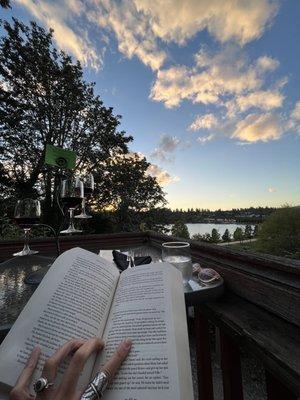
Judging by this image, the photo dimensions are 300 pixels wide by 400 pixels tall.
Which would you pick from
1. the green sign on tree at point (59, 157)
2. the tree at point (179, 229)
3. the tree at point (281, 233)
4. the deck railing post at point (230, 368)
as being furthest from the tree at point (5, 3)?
the tree at point (281, 233)

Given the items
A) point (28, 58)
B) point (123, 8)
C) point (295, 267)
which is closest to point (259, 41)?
point (123, 8)

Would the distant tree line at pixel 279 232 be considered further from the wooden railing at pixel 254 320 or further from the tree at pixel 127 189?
the wooden railing at pixel 254 320

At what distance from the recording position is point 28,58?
989 cm

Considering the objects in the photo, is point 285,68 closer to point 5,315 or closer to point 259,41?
point 259,41

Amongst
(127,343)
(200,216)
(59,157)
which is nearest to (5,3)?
(59,157)

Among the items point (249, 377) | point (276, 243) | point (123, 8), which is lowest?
point (249, 377)

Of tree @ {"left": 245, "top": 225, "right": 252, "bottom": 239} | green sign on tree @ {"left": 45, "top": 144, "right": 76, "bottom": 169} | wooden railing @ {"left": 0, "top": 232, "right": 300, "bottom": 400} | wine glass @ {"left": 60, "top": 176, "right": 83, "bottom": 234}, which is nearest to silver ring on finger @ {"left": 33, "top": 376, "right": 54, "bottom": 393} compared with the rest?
wooden railing @ {"left": 0, "top": 232, "right": 300, "bottom": 400}

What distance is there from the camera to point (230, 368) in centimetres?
76

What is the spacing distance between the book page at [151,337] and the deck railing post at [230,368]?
0.90ft

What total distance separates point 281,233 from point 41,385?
13.6m

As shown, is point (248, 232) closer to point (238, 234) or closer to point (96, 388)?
A: point (238, 234)

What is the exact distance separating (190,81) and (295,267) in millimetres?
7036

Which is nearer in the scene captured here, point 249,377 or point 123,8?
point 123,8

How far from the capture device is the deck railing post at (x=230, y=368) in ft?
2.48
